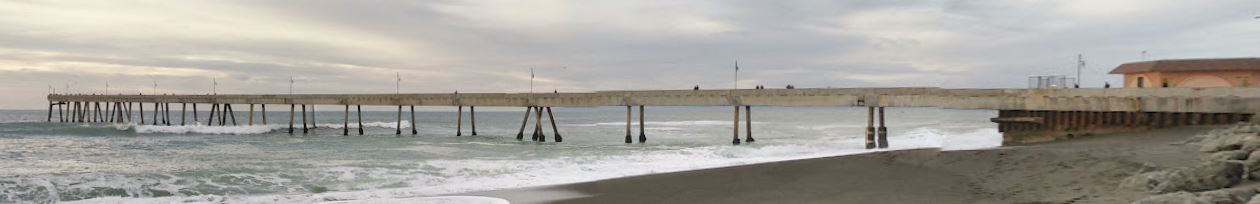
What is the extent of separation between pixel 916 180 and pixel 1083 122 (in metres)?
10.9

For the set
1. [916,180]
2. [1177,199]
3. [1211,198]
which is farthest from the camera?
[916,180]

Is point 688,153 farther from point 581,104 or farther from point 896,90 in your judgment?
point 581,104

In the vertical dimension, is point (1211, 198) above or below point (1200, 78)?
below

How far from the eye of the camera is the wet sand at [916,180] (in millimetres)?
9797

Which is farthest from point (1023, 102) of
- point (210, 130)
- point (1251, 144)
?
point (210, 130)

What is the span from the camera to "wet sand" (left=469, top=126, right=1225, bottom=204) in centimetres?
980

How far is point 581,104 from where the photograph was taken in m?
32.1

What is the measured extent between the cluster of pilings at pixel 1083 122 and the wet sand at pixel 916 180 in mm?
2686

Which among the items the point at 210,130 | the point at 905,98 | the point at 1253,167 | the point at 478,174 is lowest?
the point at 210,130

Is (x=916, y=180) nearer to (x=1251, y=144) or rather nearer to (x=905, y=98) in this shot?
(x=1251, y=144)

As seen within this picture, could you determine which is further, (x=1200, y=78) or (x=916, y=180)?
(x=1200, y=78)

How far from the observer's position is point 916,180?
470 inches

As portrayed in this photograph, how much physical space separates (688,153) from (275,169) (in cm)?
1107

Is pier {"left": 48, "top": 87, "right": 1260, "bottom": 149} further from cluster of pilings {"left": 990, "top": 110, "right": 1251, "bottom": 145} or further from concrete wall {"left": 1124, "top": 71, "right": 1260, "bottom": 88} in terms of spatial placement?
concrete wall {"left": 1124, "top": 71, "right": 1260, "bottom": 88}
